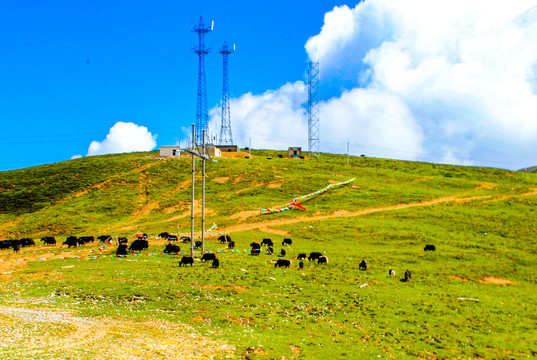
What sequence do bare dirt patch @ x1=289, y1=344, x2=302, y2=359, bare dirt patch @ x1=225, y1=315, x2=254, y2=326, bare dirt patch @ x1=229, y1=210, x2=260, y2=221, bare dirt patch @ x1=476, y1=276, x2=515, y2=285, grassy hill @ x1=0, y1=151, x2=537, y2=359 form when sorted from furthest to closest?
bare dirt patch @ x1=229, y1=210, x2=260, y2=221, bare dirt patch @ x1=476, y1=276, x2=515, y2=285, bare dirt patch @ x1=225, y1=315, x2=254, y2=326, grassy hill @ x1=0, y1=151, x2=537, y2=359, bare dirt patch @ x1=289, y1=344, x2=302, y2=359

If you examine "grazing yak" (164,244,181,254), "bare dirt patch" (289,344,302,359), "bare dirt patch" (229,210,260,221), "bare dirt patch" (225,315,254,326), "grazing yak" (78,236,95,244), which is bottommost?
"bare dirt patch" (289,344,302,359)

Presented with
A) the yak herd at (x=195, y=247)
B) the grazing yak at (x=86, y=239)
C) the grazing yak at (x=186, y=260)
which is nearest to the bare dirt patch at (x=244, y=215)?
the yak herd at (x=195, y=247)

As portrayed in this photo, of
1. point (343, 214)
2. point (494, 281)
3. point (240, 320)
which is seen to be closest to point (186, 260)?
point (240, 320)

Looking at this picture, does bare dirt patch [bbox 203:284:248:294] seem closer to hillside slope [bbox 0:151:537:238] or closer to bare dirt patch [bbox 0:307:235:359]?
bare dirt patch [bbox 0:307:235:359]

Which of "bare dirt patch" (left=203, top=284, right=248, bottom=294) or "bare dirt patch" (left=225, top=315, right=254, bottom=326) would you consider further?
"bare dirt patch" (left=203, top=284, right=248, bottom=294)

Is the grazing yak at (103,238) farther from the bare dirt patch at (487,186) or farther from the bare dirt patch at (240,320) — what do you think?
the bare dirt patch at (487,186)

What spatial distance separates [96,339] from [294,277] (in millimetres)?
18231

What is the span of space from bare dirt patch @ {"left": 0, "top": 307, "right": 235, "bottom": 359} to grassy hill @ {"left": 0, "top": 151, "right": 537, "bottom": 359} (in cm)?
11

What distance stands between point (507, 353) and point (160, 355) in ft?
55.4

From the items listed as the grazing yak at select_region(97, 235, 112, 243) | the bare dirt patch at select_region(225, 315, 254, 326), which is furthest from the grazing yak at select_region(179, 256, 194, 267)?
the grazing yak at select_region(97, 235, 112, 243)

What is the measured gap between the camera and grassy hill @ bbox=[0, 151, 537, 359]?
62.5 feet

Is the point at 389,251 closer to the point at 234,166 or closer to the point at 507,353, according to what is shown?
the point at 507,353

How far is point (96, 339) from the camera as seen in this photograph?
16.5 meters

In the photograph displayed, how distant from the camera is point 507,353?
2081cm
